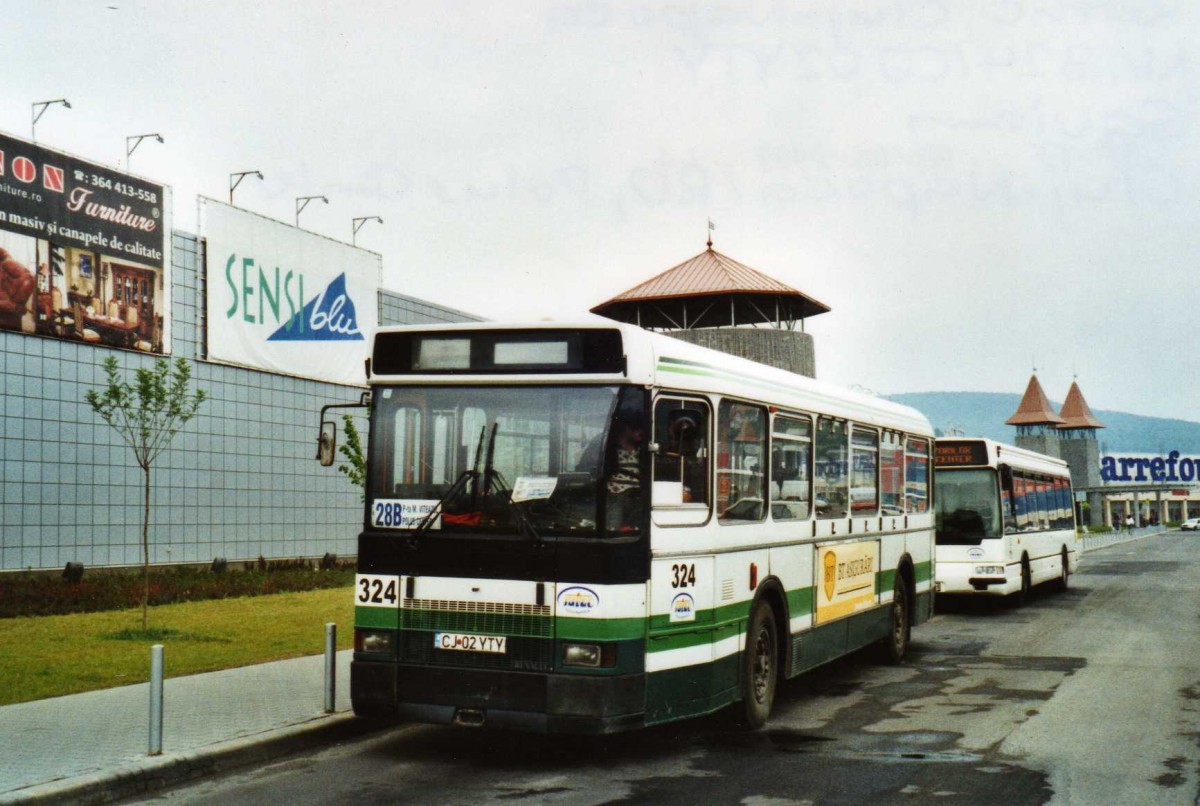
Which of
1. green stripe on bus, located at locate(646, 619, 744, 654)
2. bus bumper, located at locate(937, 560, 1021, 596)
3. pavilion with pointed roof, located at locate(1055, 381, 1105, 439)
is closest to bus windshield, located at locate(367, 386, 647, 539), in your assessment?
green stripe on bus, located at locate(646, 619, 744, 654)

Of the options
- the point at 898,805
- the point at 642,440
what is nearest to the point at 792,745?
the point at 898,805

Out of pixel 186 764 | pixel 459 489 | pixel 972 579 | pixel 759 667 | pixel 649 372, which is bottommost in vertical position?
pixel 186 764

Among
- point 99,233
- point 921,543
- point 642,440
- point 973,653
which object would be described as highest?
point 99,233

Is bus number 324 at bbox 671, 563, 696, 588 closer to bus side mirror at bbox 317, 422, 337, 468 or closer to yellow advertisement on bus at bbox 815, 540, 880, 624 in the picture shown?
bus side mirror at bbox 317, 422, 337, 468

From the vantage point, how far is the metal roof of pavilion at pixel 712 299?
39.9 metres

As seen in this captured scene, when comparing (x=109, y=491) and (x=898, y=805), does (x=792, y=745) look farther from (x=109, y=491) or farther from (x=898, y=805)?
(x=109, y=491)

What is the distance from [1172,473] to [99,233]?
136713 millimetres

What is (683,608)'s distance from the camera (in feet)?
27.7

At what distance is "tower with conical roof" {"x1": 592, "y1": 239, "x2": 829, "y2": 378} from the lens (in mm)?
39438

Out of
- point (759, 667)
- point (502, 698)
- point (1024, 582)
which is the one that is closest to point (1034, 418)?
point (1024, 582)

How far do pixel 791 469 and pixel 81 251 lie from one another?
1608cm

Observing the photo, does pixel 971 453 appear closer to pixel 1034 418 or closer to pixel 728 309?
pixel 728 309

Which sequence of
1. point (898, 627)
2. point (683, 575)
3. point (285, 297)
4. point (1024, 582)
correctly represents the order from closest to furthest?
point (683, 575)
point (898, 627)
point (1024, 582)
point (285, 297)

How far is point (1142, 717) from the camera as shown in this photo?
33.5ft
